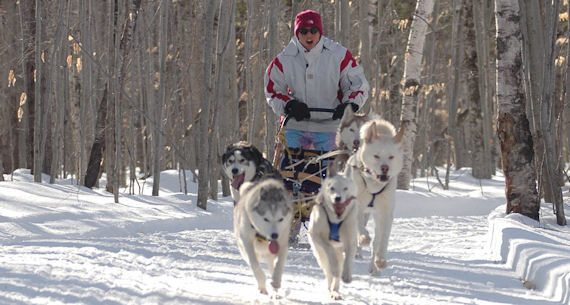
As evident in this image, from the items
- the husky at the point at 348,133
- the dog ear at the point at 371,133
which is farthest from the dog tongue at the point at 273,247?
the husky at the point at 348,133

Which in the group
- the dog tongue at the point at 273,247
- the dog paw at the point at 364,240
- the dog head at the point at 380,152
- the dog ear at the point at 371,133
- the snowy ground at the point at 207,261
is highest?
the dog ear at the point at 371,133

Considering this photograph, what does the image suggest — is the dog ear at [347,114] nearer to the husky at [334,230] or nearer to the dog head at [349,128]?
the dog head at [349,128]

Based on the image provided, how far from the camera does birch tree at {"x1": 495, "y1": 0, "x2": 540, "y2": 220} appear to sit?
901 centimetres

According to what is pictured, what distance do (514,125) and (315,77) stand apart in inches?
130

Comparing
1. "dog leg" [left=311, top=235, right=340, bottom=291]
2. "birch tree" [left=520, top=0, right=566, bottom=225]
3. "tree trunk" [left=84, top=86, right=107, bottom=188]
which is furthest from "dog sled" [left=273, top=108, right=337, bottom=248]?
"tree trunk" [left=84, top=86, right=107, bottom=188]

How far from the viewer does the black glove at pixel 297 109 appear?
637 cm

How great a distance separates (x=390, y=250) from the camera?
24.6 feet

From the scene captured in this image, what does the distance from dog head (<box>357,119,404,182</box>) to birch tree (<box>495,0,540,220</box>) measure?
4.17 metres

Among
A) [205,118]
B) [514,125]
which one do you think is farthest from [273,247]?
[205,118]

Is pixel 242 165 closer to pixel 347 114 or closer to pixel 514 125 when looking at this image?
pixel 347 114

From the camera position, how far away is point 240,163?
5.50 metres

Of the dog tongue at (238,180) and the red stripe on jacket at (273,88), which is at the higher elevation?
the red stripe on jacket at (273,88)

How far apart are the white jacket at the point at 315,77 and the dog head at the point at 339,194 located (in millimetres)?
2309

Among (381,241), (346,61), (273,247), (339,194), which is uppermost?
(346,61)
